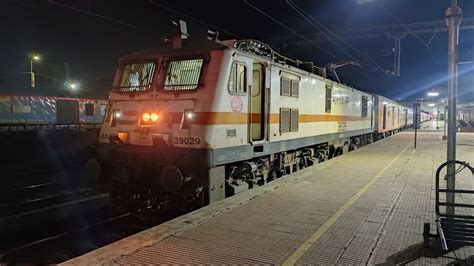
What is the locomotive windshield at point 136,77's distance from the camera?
820 cm

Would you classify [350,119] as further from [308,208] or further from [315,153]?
[308,208]

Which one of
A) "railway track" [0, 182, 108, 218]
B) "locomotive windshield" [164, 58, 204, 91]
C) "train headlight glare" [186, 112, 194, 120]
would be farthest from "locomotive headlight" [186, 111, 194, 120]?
"railway track" [0, 182, 108, 218]

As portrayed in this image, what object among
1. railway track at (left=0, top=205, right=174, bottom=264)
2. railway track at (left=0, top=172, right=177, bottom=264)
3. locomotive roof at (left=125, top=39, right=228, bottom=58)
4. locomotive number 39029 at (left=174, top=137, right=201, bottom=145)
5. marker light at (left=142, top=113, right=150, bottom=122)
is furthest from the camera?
marker light at (left=142, top=113, right=150, bottom=122)

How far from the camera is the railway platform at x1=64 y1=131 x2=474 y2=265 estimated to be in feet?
15.6

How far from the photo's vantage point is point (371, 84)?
49.2 m

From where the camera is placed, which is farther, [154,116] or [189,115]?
[154,116]

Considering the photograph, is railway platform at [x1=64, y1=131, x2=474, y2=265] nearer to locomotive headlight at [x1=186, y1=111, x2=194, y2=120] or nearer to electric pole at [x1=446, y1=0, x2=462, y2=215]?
electric pole at [x1=446, y1=0, x2=462, y2=215]

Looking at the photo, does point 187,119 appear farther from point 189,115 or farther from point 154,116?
point 154,116

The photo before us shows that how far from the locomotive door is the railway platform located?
49.0 inches

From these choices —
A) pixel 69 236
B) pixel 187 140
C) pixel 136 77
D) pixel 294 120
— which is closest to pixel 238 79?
pixel 187 140

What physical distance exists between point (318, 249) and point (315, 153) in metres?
8.73

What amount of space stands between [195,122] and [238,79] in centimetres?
133

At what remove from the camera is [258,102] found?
8.82 meters

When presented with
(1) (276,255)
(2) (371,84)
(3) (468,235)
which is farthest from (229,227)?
(2) (371,84)
